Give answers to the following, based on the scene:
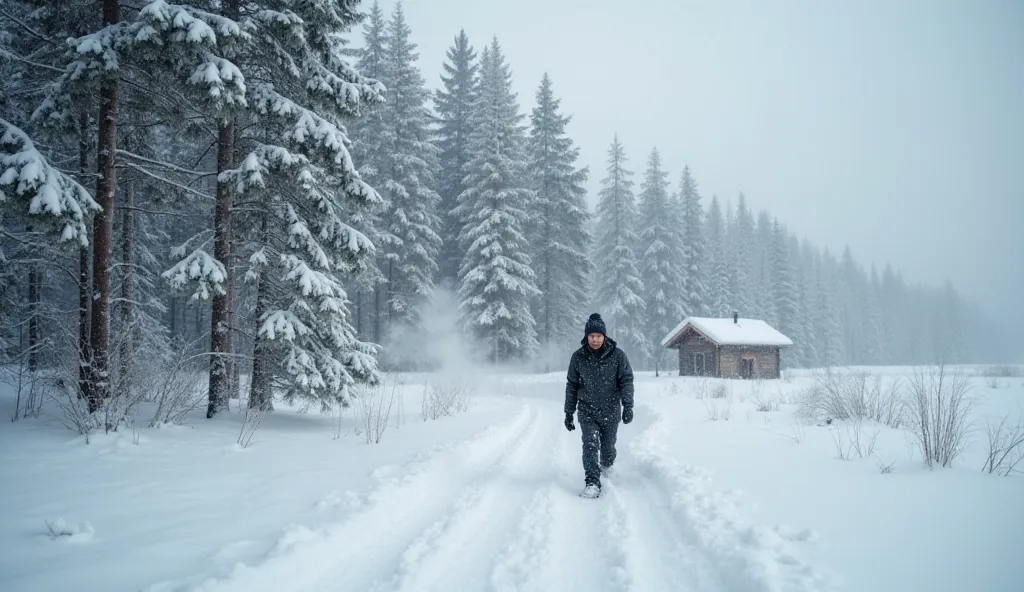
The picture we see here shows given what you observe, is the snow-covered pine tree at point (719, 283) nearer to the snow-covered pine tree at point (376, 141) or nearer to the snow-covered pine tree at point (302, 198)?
the snow-covered pine tree at point (376, 141)

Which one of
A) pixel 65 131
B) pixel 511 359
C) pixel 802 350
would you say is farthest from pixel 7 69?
pixel 802 350

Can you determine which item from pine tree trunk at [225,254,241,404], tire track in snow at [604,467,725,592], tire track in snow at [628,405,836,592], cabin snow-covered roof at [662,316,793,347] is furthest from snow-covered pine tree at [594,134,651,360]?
tire track in snow at [604,467,725,592]

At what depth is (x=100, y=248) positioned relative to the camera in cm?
739

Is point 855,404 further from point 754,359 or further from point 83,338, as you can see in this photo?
point 754,359

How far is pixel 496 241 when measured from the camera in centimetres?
2512

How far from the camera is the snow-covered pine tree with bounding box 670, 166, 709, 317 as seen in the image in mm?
40062

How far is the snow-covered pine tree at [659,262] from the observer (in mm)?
38188

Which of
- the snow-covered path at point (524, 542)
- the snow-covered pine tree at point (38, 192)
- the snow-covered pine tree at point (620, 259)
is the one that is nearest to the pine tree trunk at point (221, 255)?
the snow-covered pine tree at point (38, 192)

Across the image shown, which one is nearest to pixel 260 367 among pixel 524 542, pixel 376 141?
pixel 524 542

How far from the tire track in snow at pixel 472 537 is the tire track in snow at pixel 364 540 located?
20cm

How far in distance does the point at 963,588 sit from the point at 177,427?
30.5 ft

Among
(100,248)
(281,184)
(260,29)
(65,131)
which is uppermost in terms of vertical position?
(260,29)

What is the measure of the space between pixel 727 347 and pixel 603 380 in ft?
86.7

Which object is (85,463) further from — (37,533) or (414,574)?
(414,574)
